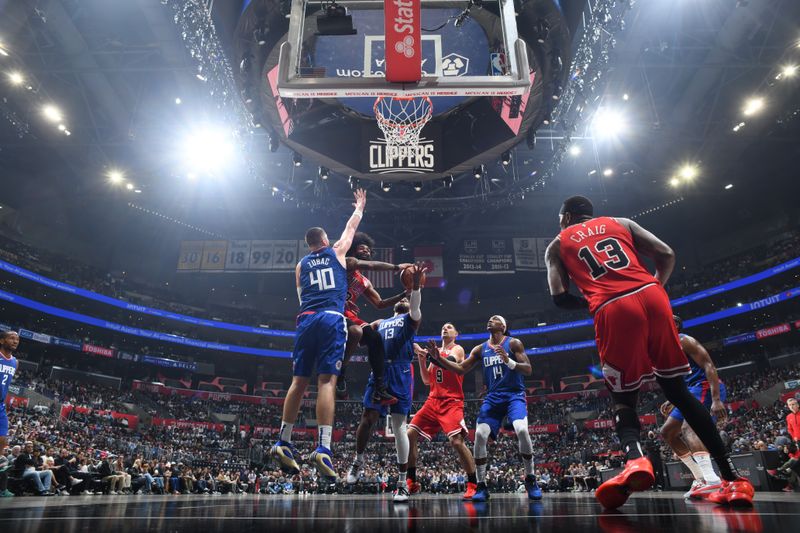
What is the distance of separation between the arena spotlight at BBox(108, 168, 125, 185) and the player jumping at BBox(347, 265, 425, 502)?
2284 cm

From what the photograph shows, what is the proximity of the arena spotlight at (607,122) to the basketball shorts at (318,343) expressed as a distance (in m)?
17.7

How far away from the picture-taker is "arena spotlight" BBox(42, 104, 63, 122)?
19438 mm

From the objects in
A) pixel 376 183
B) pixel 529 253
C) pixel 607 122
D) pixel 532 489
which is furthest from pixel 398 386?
pixel 529 253

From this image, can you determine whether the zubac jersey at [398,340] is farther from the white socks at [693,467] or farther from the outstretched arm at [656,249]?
the white socks at [693,467]

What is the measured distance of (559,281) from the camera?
3480 mm

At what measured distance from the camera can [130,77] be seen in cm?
1812

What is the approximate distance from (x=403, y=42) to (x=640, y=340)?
13.7ft

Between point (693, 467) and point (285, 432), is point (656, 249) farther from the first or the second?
point (693, 467)

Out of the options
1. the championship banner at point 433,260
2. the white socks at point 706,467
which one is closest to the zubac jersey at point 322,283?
the white socks at point 706,467

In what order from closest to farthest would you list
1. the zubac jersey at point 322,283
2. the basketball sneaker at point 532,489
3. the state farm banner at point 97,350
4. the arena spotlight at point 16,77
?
the zubac jersey at point 322,283 < the basketball sneaker at point 532,489 < the arena spotlight at point 16,77 < the state farm banner at point 97,350

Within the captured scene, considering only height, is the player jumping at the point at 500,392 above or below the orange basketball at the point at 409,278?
below

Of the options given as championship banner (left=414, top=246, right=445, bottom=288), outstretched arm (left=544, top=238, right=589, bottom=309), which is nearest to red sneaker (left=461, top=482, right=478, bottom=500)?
outstretched arm (left=544, top=238, right=589, bottom=309)

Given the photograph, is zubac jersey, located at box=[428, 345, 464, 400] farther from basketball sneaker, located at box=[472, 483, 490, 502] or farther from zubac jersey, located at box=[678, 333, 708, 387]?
zubac jersey, located at box=[678, 333, 708, 387]

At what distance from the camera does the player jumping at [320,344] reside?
3898mm
